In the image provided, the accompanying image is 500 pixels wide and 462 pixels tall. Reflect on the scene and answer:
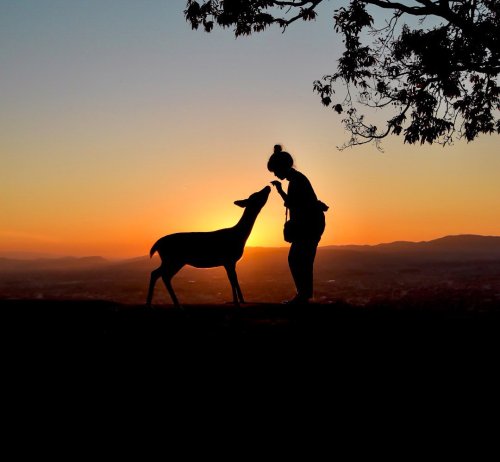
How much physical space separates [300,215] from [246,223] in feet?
3.84

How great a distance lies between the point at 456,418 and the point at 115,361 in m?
3.94

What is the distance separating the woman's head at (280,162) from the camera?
9.01 meters

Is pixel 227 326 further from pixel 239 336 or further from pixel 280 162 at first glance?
pixel 280 162

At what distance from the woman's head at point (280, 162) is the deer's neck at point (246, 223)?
3.26 ft

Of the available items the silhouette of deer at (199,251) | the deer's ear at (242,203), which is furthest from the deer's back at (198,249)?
the deer's ear at (242,203)

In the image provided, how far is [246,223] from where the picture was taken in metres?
9.30

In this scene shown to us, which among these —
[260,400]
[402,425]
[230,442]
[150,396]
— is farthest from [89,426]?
[402,425]

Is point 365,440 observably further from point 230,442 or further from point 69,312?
point 69,312

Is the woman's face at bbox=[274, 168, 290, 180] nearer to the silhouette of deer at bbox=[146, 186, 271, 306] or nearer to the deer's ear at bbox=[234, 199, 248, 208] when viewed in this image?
the deer's ear at bbox=[234, 199, 248, 208]

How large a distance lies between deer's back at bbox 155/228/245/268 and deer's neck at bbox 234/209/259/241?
0.29 meters

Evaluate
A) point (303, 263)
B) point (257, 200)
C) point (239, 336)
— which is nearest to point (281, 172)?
point (257, 200)

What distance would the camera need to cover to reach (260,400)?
14.7 ft

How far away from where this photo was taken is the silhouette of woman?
8.98m

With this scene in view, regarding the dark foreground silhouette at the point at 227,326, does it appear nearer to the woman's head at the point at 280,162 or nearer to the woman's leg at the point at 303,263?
the woman's leg at the point at 303,263
